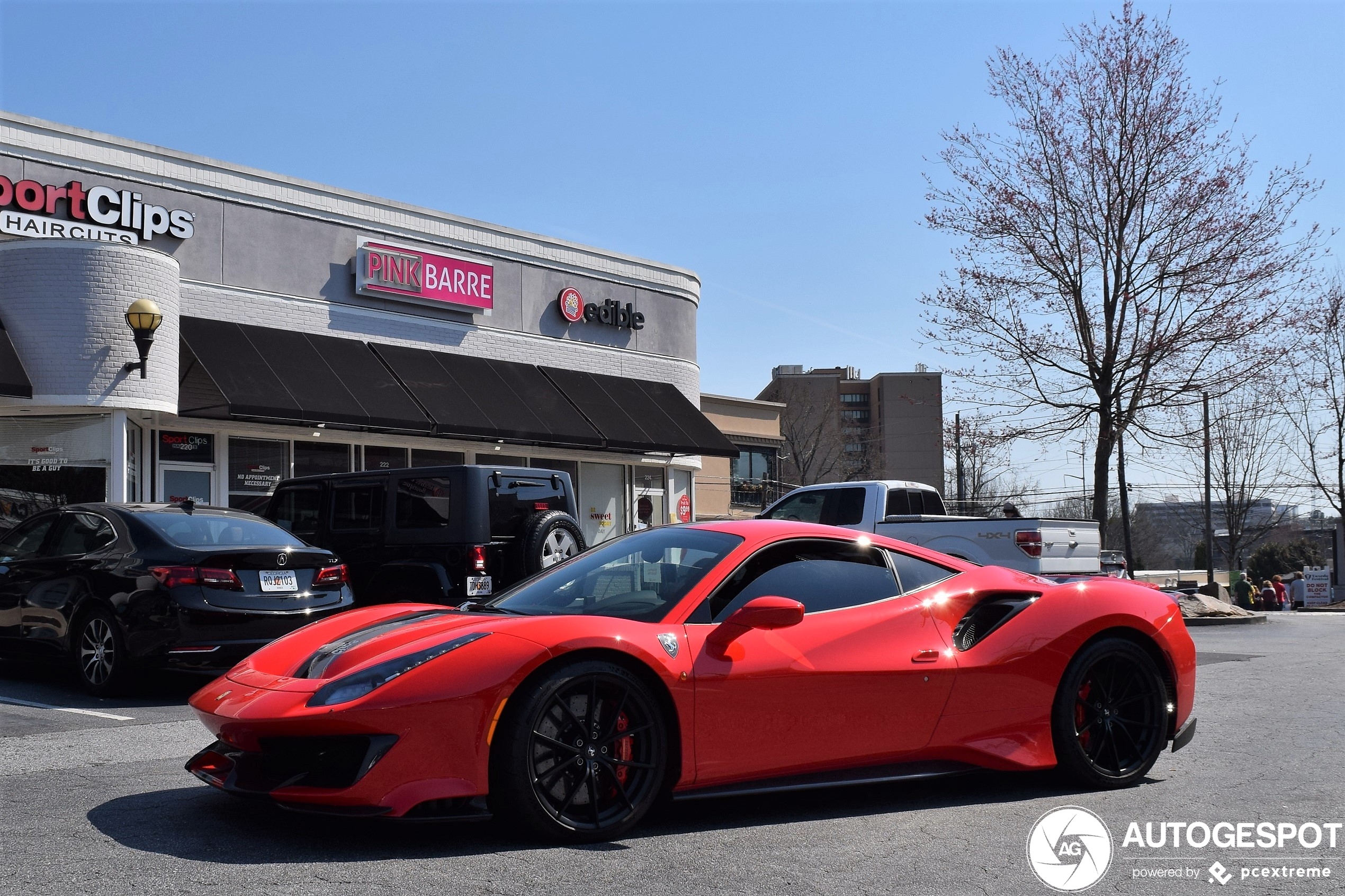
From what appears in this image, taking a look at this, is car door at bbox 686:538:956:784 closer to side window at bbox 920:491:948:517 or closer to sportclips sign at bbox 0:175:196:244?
side window at bbox 920:491:948:517

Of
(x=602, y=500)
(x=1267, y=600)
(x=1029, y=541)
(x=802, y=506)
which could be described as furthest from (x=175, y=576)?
(x=1267, y=600)

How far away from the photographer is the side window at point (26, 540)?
9648mm

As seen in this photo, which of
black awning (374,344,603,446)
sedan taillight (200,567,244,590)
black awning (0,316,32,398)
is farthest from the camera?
black awning (374,344,603,446)

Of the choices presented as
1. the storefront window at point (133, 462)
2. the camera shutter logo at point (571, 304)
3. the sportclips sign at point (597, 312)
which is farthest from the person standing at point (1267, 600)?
the storefront window at point (133, 462)

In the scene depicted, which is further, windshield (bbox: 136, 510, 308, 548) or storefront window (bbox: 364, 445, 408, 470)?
storefront window (bbox: 364, 445, 408, 470)

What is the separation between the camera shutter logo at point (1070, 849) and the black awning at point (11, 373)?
15.3 metres

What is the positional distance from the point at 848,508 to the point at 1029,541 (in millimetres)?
2971

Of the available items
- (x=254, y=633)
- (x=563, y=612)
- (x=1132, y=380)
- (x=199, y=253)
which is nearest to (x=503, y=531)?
(x=254, y=633)

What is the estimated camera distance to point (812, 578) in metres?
5.32

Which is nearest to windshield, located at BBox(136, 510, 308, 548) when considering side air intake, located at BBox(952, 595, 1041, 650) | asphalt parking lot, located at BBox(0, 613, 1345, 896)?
asphalt parking lot, located at BBox(0, 613, 1345, 896)

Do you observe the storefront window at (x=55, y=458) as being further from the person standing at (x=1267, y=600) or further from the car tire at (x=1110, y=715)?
the person standing at (x=1267, y=600)

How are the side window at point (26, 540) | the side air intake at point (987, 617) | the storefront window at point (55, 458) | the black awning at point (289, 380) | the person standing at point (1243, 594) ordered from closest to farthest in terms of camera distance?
the side air intake at point (987, 617) < the side window at point (26, 540) < the storefront window at point (55, 458) < the black awning at point (289, 380) < the person standing at point (1243, 594)

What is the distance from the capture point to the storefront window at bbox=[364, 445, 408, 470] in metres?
21.8

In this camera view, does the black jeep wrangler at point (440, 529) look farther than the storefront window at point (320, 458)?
No
